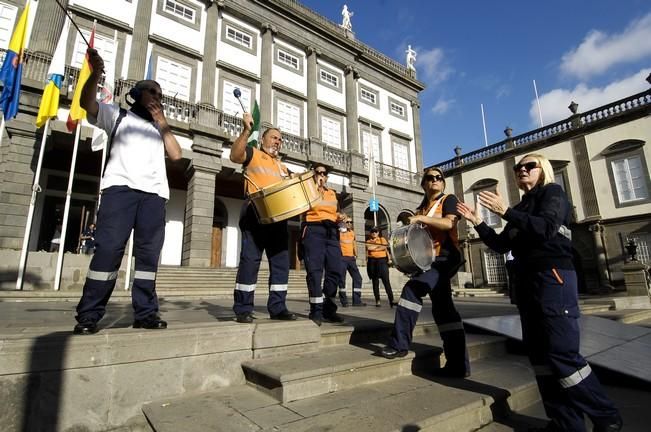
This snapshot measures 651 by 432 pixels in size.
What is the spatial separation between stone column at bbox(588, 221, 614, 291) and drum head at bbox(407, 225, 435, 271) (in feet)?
71.9

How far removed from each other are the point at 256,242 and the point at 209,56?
14571 mm

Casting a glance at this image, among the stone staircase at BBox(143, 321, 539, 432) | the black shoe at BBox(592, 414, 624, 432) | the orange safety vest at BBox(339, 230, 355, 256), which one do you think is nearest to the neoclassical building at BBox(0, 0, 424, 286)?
the orange safety vest at BBox(339, 230, 355, 256)

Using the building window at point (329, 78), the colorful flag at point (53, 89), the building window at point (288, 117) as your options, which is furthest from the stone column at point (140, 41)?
the building window at point (329, 78)

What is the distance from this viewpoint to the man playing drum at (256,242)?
3225 millimetres

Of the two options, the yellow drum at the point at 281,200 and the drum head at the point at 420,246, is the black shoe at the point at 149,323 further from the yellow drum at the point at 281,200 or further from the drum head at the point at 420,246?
the drum head at the point at 420,246

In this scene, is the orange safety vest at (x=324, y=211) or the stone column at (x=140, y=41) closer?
the orange safety vest at (x=324, y=211)

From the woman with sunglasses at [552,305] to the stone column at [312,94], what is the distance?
1594 centimetres

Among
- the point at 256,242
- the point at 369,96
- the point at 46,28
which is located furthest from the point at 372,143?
the point at 256,242

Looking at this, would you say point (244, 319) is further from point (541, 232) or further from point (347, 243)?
point (347, 243)

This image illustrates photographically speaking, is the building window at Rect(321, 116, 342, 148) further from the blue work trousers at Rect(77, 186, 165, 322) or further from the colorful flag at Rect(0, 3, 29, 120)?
the blue work trousers at Rect(77, 186, 165, 322)

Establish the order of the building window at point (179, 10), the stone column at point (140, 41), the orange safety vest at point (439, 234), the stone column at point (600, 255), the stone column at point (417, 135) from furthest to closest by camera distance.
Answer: the stone column at point (417, 135), the stone column at point (600, 255), the building window at point (179, 10), the stone column at point (140, 41), the orange safety vest at point (439, 234)

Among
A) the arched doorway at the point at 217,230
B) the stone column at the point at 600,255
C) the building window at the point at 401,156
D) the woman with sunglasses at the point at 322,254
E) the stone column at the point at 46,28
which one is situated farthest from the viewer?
the building window at the point at 401,156

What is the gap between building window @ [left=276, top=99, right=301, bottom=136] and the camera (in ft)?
56.0

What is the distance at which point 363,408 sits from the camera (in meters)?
2.16
